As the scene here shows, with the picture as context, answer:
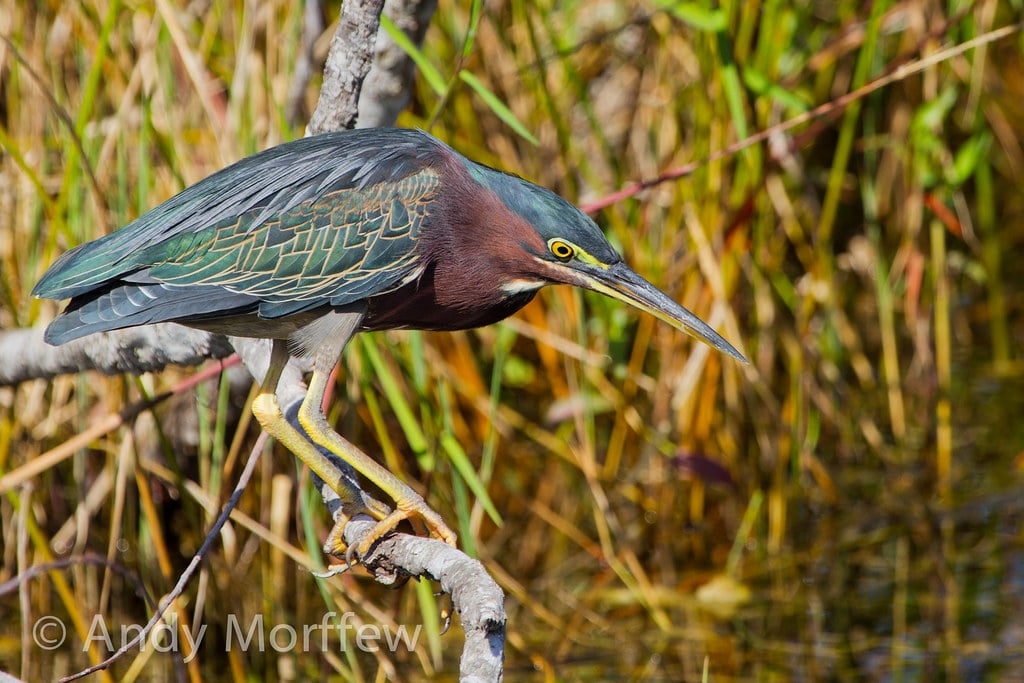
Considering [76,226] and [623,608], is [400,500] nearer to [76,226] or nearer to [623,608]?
[76,226]

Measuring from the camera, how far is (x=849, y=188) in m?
6.27

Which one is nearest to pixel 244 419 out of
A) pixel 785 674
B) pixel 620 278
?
pixel 620 278

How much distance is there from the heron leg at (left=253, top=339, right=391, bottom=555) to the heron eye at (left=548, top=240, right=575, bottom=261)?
0.69m

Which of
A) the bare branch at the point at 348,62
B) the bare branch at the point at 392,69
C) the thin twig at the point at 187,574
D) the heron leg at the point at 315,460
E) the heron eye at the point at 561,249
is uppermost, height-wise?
the bare branch at the point at 392,69

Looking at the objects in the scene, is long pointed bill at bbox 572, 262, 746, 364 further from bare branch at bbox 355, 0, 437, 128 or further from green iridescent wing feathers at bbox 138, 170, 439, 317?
bare branch at bbox 355, 0, 437, 128

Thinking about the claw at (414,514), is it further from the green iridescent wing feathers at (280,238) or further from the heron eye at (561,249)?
the heron eye at (561,249)

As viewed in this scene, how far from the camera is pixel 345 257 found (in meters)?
2.67

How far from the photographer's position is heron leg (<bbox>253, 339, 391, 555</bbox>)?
8.80ft

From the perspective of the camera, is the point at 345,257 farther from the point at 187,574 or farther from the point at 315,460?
the point at 187,574

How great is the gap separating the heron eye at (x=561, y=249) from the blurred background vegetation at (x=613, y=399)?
0.72m

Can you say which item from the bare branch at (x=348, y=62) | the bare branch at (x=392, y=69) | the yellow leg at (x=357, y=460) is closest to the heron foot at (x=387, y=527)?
the yellow leg at (x=357, y=460)

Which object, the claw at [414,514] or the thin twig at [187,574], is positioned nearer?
the thin twig at [187,574]

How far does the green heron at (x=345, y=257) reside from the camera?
2.65 meters

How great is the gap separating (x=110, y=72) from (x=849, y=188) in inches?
150
